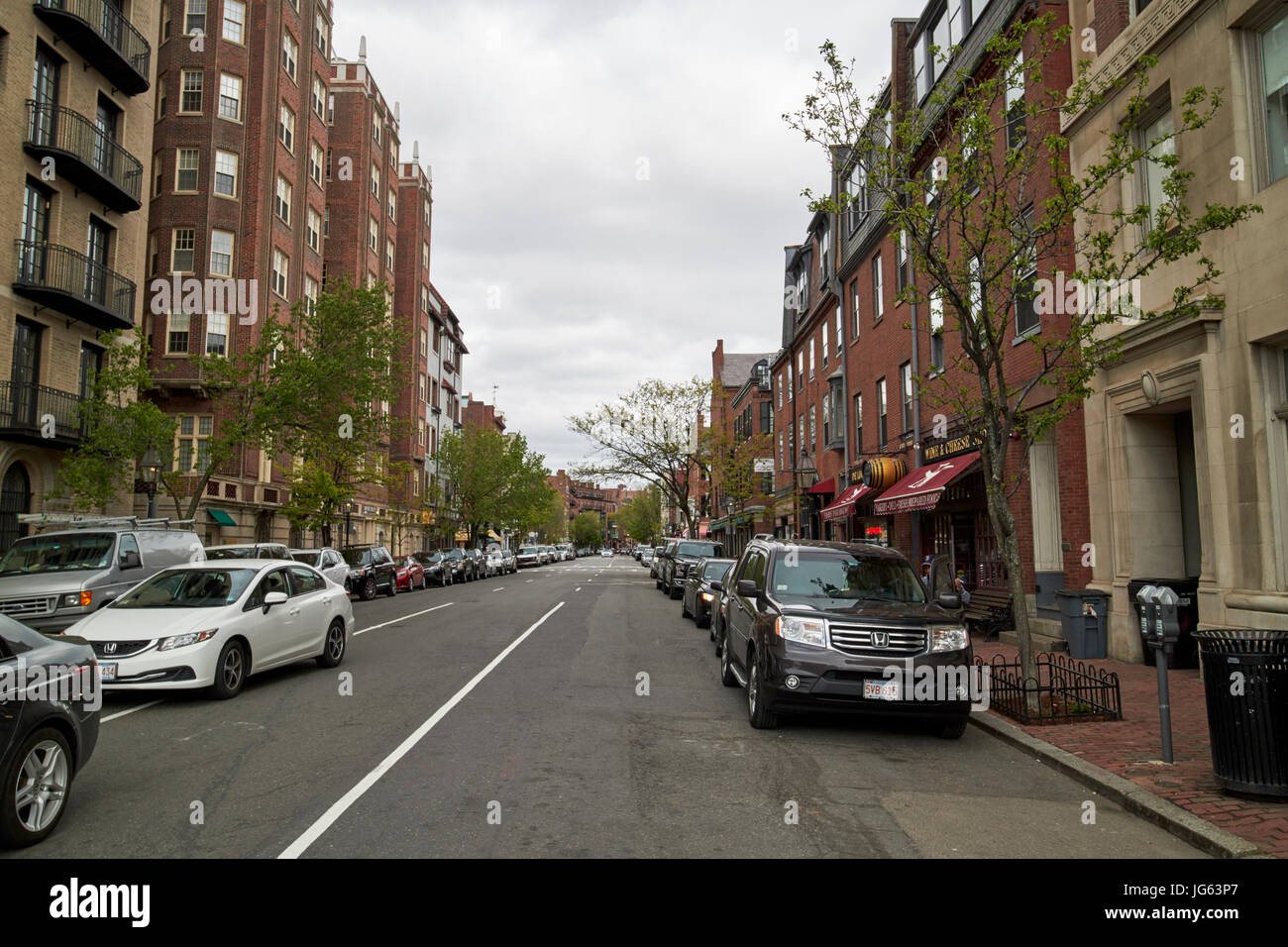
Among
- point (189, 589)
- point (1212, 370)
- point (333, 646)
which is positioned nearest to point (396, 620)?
point (333, 646)

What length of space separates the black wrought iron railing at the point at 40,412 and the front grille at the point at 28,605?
8581 mm

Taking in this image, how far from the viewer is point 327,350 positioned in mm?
24781

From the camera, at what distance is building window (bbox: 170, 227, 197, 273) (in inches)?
1168

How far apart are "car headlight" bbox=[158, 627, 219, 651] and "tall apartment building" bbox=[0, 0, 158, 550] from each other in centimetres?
1316

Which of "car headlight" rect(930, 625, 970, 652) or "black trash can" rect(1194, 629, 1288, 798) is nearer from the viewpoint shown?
"black trash can" rect(1194, 629, 1288, 798)

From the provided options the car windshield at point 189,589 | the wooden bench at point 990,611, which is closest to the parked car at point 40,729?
the car windshield at point 189,589

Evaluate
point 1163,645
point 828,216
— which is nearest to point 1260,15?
point 1163,645

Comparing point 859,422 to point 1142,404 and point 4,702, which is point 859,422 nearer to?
point 1142,404

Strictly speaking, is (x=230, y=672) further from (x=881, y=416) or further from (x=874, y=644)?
(x=881, y=416)

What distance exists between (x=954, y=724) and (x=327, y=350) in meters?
21.7

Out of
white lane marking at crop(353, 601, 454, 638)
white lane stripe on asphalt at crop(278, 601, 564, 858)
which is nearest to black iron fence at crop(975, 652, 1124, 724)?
white lane stripe on asphalt at crop(278, 601, 564, 858)

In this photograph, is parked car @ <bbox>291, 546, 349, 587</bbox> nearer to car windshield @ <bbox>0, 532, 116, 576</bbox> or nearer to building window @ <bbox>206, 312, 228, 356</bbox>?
car windshield @ <bbox>0, 532, 116, 576</bbox>

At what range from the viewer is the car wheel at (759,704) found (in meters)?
7.72

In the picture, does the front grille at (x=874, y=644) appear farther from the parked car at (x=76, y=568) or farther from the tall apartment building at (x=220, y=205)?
the tall apartment building at (x=220, y=205)
